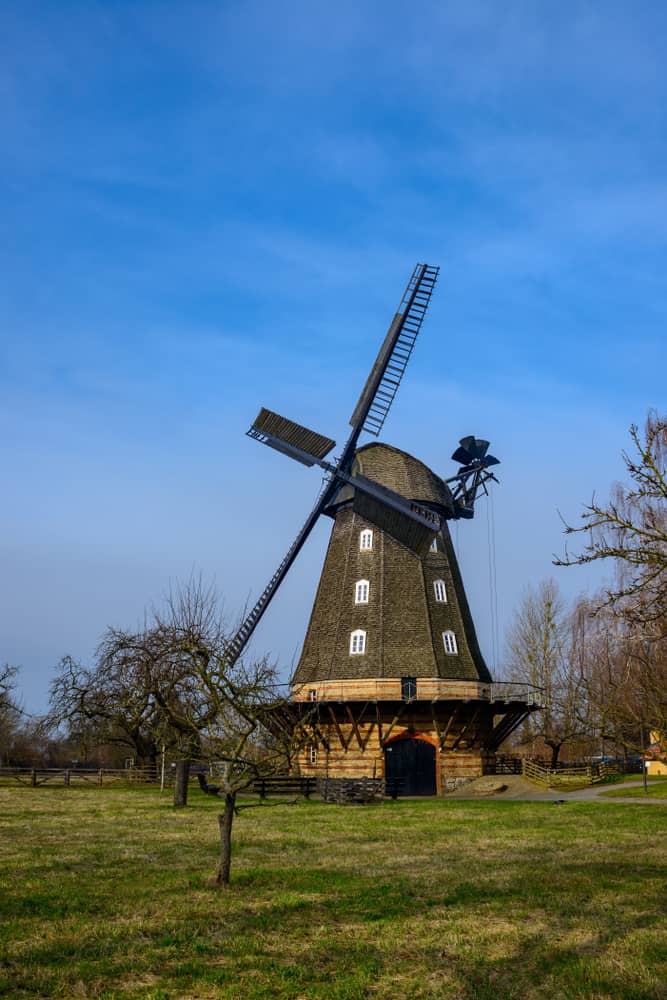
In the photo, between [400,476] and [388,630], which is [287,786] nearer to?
[388,630]

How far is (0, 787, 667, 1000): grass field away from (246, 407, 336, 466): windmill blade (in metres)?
19.9

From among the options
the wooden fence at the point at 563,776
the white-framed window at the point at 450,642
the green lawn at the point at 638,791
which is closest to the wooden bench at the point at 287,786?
the white-framed window at the point at 450,642

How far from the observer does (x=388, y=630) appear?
34906 millimetres

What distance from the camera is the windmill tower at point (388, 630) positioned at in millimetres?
34188

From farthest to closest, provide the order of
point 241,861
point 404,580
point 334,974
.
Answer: point 404,580 → point 241,861 → point 334,974

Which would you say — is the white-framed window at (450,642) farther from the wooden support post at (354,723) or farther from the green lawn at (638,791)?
the green lawn at (638,791)

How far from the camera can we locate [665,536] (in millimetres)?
6863

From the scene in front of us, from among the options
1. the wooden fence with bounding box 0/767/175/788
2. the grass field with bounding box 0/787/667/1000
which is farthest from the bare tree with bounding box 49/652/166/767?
the grass field with bounding box 0/787/667/1000

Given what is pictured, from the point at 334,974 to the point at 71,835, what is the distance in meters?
12.1

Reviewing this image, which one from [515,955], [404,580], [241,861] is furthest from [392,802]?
[515,955]

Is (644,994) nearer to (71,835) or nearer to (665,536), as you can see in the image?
(665,536)

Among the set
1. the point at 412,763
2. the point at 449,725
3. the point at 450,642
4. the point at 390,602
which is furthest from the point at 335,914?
the point at 450,642

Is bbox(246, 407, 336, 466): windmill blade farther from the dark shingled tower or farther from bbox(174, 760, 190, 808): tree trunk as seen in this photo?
bbox(174, 760, 190, 808): tree trunk

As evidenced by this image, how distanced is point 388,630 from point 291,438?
9115 millimetres
